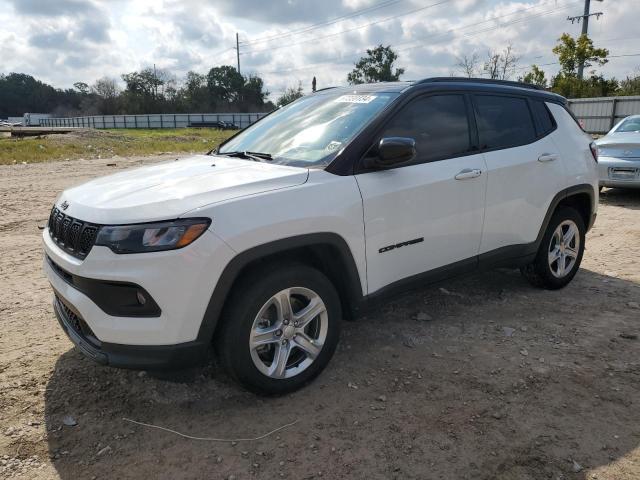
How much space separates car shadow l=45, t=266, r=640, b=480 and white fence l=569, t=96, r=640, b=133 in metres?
25.1

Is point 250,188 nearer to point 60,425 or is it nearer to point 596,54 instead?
point 60,425

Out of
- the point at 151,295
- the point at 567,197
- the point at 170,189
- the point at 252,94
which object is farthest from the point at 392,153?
the point at 252,94

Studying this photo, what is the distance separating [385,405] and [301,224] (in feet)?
3.86

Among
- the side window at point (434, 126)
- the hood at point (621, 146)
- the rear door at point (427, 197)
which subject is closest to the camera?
the rear door at point (427, 197)

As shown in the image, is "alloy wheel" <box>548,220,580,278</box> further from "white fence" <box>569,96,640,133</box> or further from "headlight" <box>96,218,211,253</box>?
"white fence" <box>569,96,640,133</box>

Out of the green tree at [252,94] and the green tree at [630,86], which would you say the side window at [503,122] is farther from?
the green tree at [252,94]

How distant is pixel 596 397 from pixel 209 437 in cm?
229

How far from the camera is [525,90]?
15.3ft

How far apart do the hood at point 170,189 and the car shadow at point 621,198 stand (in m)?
7.91

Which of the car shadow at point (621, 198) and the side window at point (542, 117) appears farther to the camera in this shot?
the car shadow at point (621, 198)

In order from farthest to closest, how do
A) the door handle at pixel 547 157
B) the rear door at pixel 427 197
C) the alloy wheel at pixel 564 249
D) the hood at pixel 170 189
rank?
the alloy wheel at pixel 564 249 < the door handle at pixel 547 157 < the rear door at pixel 427 197 < the hood at pixel 170 189

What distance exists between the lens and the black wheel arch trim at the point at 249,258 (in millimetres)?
2715

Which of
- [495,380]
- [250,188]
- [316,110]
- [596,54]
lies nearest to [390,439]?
[495,380]

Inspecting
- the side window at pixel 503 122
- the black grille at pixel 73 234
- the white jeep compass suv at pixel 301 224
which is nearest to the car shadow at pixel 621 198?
the white jeep compass suv at pixel 301 224
